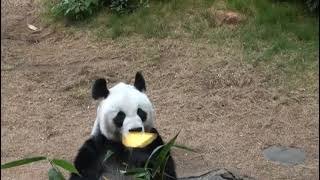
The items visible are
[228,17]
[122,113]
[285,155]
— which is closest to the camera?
[122,113]

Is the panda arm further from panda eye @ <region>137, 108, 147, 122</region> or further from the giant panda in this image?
panda eye @ <region>137, 108, 147, 122</region>

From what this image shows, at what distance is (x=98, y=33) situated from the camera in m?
7.49

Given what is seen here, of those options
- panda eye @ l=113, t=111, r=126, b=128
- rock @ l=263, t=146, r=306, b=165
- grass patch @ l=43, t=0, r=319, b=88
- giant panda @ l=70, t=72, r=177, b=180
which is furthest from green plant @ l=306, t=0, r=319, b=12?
panda eye @ l=113, t=111, r=126, b=128

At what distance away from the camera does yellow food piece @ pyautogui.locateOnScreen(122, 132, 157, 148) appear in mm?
3172

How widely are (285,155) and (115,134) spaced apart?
6.70 feet

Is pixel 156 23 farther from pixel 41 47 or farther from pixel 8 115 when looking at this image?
pixel 8 115

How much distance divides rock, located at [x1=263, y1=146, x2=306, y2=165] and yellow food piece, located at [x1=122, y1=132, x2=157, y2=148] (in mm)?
1914

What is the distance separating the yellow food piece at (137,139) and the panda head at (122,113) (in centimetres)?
4

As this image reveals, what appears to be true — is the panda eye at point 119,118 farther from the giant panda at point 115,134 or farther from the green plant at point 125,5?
the green plant at point 125,5

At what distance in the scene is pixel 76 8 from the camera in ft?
25.4

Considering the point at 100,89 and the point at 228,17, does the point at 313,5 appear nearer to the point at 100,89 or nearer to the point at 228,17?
the point at 228,17

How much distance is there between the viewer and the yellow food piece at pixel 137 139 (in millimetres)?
3172

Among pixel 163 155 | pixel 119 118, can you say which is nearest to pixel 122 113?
pixel 119 118

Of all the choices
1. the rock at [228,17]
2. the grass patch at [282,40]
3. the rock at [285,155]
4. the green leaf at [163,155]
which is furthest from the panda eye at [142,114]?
the rock at [228,17]
